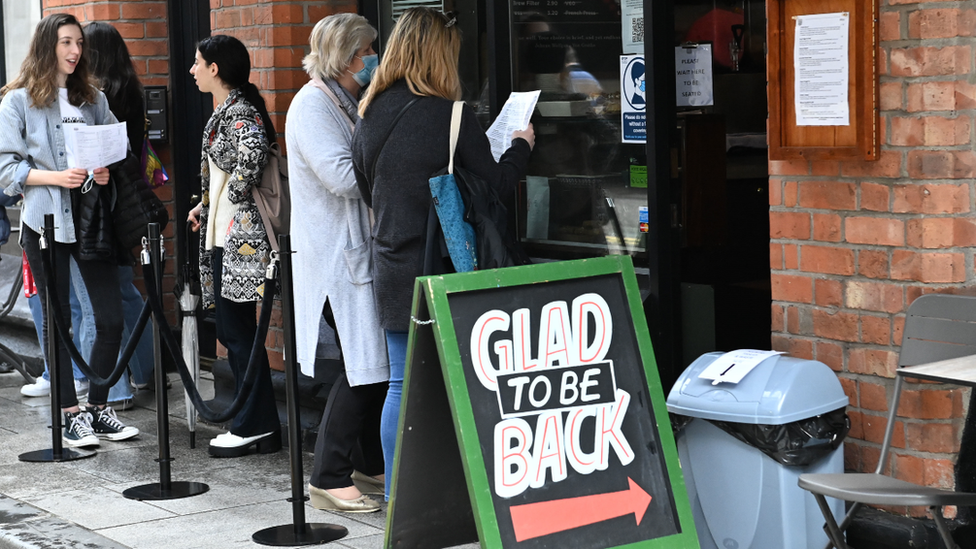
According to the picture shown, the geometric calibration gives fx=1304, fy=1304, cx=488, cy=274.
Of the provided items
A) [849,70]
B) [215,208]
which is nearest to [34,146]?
[215,208]

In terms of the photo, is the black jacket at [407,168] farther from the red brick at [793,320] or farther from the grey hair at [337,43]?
the red brick at [793,320]

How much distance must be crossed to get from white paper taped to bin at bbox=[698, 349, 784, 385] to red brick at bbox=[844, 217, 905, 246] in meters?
0.45

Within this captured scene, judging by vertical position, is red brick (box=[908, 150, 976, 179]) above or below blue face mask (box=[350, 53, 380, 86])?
below

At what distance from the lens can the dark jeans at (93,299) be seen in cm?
656

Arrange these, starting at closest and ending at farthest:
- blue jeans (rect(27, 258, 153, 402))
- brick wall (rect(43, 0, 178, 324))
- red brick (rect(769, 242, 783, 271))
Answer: red brick (rect(769, 242, 783, 271)) → blue jeans (rect(27, 258, 153, 402)) → brick wall (rect(43, 0, 178, 324))

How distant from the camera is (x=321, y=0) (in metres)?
6.64

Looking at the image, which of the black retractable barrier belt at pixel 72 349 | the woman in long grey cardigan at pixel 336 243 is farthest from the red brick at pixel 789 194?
the black retractable barrier belt at pixel 72 349

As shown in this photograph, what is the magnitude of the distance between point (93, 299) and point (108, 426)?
2.16 ft

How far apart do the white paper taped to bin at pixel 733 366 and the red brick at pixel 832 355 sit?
19cm

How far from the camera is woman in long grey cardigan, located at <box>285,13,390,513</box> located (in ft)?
16.6

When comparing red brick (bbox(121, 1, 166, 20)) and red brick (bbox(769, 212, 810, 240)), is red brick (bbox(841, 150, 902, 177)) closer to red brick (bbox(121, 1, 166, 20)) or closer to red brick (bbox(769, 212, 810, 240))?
red brick (bbox(769, 212, 810, 240))

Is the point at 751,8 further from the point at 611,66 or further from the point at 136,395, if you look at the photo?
the point at 136,395

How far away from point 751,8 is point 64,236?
3.48 m

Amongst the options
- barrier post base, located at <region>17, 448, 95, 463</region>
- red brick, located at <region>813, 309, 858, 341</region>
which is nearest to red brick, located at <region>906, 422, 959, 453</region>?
red brick, located at <region>813, 309, 858, 341</region>
